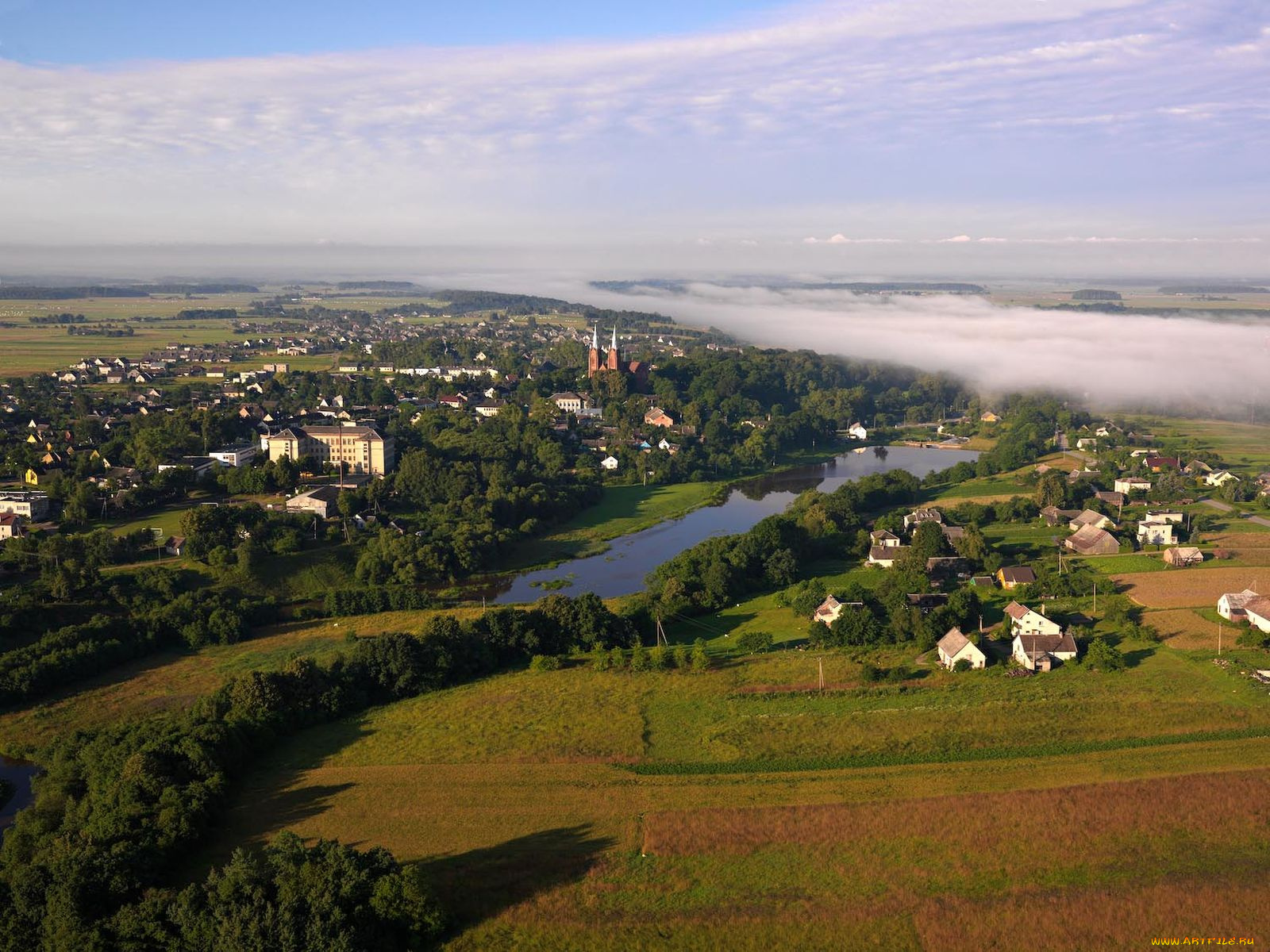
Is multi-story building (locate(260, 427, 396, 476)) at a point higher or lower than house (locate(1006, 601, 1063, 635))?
higher

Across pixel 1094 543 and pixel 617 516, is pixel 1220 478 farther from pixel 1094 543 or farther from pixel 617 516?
pixel 617 516

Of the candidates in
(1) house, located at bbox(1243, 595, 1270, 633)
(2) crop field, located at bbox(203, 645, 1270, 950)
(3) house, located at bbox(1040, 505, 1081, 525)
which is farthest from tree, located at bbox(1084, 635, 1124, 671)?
(3) house, located at bbox(1040, 505, 1081, 525)

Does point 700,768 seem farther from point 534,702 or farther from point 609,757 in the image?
point 534,702

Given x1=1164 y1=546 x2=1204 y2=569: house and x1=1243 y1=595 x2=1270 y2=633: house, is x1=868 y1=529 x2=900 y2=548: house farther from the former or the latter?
x1=1243 y1=595 x2=1270 y2=633: house

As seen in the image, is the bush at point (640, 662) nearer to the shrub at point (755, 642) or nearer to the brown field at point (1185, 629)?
the shrub at point (755, 642)

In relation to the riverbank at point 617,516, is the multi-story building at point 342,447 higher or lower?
higher

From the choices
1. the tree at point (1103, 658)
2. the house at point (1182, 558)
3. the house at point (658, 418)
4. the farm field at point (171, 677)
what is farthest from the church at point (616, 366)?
the tree at point (1103, 658)
